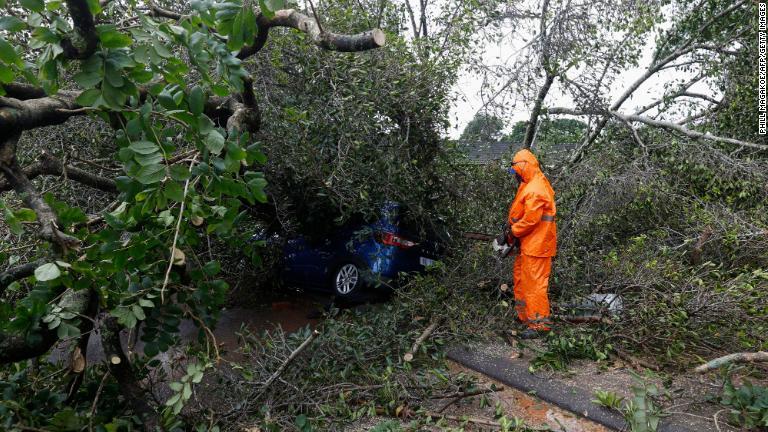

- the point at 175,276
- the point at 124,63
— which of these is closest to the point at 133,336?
the point at 175,276

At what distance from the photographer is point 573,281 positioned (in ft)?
18.3

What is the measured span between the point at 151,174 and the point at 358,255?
4927 millimetres

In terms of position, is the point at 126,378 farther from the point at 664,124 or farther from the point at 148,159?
the point at 664,124

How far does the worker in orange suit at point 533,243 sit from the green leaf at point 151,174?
3.73m

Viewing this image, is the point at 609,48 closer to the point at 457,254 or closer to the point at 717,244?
the point at 717,244

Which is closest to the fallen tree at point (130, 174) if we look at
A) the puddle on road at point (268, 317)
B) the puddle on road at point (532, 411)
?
the puddle on road at point (532, 411)

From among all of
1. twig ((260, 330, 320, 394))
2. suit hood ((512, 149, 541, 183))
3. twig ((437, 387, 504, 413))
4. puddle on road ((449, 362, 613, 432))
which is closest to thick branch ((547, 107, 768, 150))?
suit hood ((512, 149, 541, 183))

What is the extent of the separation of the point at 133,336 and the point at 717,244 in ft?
17.6

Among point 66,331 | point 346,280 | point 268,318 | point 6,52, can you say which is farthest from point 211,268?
point 346,280

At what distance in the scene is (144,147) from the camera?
83.9 inches

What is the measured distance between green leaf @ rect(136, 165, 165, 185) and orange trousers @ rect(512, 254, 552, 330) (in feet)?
12.2

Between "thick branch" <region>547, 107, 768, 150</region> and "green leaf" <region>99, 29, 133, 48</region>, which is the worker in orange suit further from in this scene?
"green leaf" <region>99, 29, 133, 48</region>

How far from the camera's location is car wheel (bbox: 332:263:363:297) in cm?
712

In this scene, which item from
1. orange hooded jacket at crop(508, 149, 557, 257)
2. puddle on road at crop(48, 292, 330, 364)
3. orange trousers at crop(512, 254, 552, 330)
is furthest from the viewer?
puddle on road at crop(48, 292, 330, 364)
